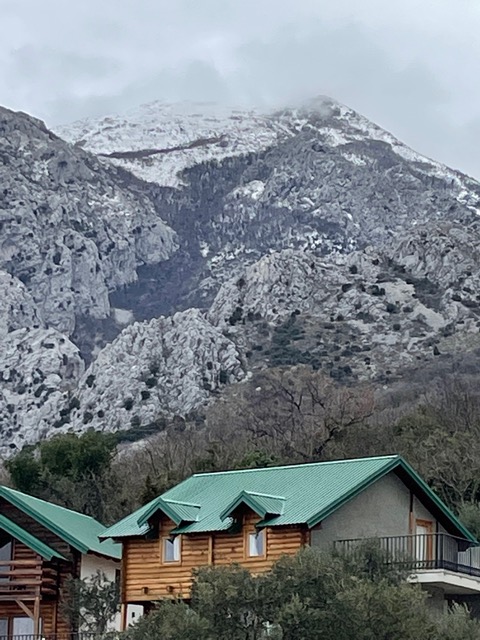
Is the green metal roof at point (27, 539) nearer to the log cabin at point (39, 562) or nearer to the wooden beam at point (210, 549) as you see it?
the log cabin at point (39, 562)

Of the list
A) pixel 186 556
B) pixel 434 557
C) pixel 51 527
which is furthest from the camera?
pixel 51 527

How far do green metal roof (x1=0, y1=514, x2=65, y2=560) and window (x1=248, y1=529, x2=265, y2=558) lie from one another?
773 cm

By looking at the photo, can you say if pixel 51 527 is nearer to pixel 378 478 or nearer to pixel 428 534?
pixel 378 478

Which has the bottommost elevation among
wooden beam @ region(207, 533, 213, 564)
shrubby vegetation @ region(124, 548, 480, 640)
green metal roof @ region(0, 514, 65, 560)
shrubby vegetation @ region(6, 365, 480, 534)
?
shrubby vegetation @ region(124, 548, 480, 640)

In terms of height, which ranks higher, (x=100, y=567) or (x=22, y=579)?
(x=100, y=567)

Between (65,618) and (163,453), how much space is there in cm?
3749

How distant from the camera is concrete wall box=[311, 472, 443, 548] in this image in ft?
149

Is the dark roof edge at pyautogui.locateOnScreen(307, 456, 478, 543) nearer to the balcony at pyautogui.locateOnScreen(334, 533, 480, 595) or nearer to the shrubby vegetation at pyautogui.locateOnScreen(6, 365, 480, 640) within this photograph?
the balcony at pyautogui.locateOnScreen(334, 533, 480, 595)

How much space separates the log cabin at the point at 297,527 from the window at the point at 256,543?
0.10 ft

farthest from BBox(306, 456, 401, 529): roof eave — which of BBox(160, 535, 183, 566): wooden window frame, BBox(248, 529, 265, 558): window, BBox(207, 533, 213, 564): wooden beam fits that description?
BBox(160, 535, 183, 566): wooden window frame

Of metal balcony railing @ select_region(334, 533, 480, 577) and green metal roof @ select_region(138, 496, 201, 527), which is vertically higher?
green metal roof @ select_region(138, 496, 201, 527)

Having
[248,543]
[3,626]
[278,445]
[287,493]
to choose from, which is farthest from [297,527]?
[278,445]

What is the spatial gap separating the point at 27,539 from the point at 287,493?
8888mm

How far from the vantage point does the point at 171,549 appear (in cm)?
4769
